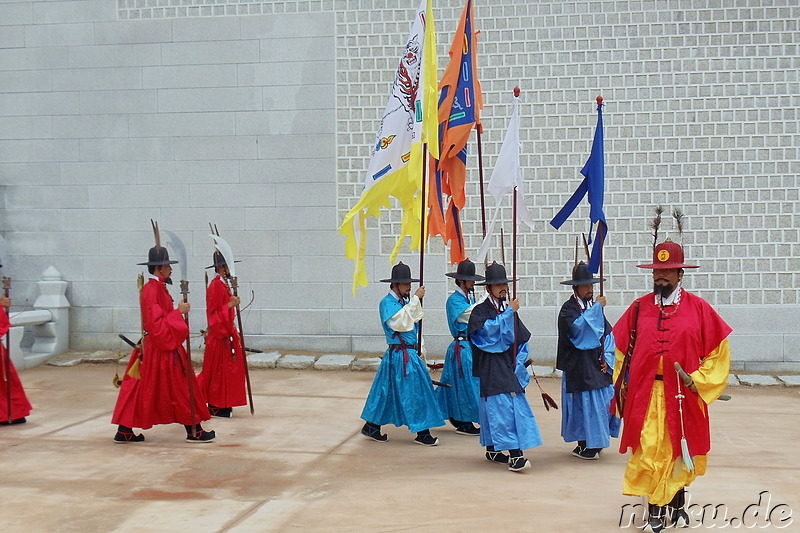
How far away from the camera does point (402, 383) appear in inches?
302

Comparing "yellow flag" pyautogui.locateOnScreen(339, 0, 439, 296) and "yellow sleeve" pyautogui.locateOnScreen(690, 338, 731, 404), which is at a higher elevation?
"yellow flag" pyautogui.locateOnScreen(339, 0, 439, 296)

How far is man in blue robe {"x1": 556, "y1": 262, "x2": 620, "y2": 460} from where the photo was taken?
702cm

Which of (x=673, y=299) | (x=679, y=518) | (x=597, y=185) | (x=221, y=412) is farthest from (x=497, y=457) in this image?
(x=221, y=412)

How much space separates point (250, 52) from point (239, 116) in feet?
3.08

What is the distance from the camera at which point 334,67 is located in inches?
486

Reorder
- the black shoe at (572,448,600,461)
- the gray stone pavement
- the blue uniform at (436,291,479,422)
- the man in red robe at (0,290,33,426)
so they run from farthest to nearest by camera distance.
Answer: the man in red robe at (0,290,33,426)
the blue uniform at (436,291,479,422)
the black shoe at (572,448,600,461)
the gray stone pavement

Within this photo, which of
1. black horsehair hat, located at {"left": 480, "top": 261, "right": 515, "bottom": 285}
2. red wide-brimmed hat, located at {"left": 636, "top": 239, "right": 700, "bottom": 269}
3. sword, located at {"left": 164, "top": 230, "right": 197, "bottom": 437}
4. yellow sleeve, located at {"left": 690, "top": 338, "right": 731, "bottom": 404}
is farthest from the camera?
sword, located at {"left": 164, "top": 230, "right": 197, "bottom": 437}

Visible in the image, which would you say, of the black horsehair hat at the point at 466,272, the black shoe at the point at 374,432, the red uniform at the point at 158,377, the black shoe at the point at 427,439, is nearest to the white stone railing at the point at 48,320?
the red uniform at the point at 158,377

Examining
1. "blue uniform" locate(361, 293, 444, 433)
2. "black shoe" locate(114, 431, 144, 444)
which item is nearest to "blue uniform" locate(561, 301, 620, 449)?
"blue uniform" locate(361, 293, 444, 433)

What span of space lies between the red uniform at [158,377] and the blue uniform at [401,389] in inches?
64.7

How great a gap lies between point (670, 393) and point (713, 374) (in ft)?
0.89

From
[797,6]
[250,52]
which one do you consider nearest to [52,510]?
[250,52]

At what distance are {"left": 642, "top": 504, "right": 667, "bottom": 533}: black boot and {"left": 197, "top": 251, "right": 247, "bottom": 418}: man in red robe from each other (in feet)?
15.4

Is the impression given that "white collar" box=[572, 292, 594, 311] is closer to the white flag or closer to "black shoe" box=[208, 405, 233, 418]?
the white flag
